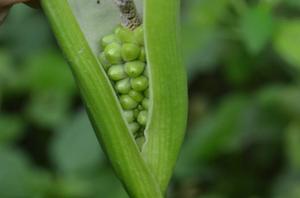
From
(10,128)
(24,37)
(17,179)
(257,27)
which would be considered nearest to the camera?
(257,27)

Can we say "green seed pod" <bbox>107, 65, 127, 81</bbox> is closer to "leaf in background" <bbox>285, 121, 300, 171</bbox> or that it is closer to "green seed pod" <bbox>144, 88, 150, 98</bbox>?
"green seed pod" <bbox>144, 88, 150, 98</bbox>

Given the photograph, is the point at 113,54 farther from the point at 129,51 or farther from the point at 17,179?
the point at 17,179

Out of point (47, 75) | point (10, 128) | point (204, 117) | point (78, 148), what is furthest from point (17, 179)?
point (204, 117)

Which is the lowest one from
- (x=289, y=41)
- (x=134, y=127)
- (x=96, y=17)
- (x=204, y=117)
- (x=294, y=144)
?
(x=204, y=117)

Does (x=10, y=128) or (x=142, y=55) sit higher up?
(x=142, y=55)

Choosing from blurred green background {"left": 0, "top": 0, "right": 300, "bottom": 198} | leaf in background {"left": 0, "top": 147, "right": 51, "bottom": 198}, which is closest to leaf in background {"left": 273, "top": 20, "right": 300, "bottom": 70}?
blurred green background {"left": 0, "top": 0, "right": 300, "bottom": 198}

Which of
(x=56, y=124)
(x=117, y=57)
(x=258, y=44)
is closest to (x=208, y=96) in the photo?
(x=56, y=124)

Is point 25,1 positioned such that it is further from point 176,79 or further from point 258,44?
point 258,44
